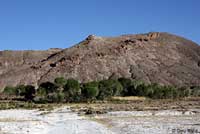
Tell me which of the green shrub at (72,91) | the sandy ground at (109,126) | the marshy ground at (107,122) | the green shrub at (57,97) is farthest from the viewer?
the green shrub at (72,91)

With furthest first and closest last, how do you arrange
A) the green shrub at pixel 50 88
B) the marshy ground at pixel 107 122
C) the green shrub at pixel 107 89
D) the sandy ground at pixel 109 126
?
the green shrub at pixel 50 88 → the green shrub at pixel 107 89 → the marshy ground at pixel 107 122 → the sandy ground at pixel 109 126

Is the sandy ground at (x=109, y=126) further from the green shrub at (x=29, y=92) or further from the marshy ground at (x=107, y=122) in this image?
the green shrub at (x=29, y=92)

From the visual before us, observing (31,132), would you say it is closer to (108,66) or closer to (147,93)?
(147,93)

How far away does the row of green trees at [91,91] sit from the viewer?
12519 cm

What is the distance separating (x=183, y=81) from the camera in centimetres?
18325

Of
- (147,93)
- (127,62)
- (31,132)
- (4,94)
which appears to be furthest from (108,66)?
(31,132)

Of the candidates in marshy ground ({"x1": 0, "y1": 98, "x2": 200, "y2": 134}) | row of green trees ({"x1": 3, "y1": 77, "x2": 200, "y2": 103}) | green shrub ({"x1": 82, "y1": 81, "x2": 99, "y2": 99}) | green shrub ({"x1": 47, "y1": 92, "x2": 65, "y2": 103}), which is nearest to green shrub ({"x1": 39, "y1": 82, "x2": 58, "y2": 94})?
row of green trees ({"x1": 3, "y1": 77, "x2": 200, "y2": 103})

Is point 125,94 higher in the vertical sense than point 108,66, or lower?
lower

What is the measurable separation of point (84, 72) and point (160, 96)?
60.5 meters

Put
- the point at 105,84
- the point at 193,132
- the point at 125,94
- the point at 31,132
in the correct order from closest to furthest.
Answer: the point at 193,132, the point at 31,132, the point at 105,84, the point at 125,94

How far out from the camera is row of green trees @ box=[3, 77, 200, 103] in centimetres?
12519

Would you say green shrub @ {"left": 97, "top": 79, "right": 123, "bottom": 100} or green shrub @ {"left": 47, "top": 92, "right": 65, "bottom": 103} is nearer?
green shrub @ {"left": 47, "top": 92, "right": 65, "bottom": 103}

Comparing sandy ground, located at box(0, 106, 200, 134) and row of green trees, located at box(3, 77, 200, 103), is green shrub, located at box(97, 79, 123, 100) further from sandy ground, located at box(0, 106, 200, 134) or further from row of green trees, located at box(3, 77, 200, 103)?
sandy ground, located at box(0, 106, 200, 134)

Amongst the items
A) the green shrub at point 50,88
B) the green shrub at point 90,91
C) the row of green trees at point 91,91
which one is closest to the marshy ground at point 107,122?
the green shrub at point 90,91
